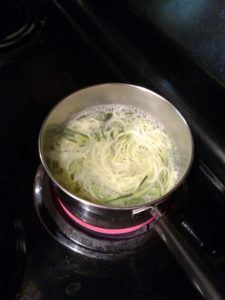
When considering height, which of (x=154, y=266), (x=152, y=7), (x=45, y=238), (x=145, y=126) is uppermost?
(x=152, y=7)

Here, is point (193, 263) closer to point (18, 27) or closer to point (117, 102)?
point (117, 102)

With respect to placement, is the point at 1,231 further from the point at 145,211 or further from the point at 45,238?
the point at 145,211

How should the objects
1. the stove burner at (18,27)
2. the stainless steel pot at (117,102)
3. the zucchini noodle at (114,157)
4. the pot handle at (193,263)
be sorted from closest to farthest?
the pot handle at (193,263) < the stainless steel pot at (117,102) < the zucchini noodle at (114,157) < the stove burner at (18,27)

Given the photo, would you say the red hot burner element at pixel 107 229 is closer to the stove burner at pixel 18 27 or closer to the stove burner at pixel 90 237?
the stove burner at pixel 90 237

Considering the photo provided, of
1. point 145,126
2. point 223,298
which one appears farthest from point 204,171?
point 223,298

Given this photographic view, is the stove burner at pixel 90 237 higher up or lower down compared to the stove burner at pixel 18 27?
lower down

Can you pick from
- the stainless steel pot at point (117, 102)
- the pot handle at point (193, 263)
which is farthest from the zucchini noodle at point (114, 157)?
the pot handle at point (193, 263)
